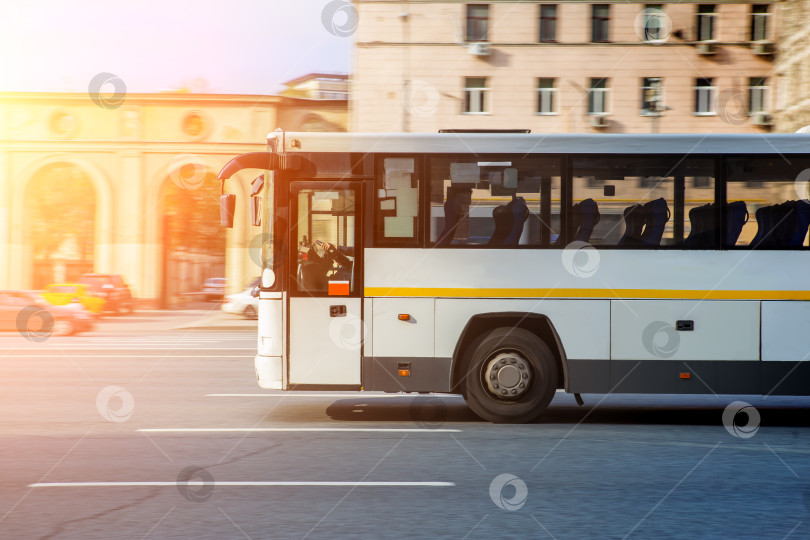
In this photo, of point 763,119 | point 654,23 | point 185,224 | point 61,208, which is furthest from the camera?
point 185,224

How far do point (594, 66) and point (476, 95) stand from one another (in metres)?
4.99

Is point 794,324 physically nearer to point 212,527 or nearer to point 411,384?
point 411,384

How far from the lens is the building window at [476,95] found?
39.9 metres

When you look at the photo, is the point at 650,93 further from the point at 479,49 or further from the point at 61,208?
the point at 61,208

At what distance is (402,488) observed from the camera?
6.75 m

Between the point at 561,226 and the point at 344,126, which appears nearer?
the point at 561,226

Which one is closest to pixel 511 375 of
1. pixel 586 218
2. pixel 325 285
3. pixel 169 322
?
pixel 586 218

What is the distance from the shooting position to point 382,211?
10.0 meters

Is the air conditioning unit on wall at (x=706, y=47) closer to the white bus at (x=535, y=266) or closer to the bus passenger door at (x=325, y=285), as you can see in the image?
the white bus at (x=535, y=266)

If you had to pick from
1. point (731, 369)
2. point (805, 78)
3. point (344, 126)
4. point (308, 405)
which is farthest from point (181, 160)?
point (731, 369)

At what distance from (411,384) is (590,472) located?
291cm

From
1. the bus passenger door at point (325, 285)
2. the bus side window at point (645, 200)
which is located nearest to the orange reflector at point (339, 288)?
the bus passenger door at point (325, 285)

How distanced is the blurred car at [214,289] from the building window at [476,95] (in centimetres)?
1823

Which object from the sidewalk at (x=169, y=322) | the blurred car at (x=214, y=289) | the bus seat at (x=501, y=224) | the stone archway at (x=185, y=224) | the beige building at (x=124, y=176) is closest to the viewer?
the bus seat at (x=501, y=224)
